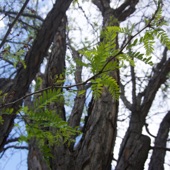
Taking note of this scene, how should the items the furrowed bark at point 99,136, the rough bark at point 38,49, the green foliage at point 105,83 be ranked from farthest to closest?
the furrowed bark at point 99,136
the rough bark at point 38,49
the green foliage at point 105,83

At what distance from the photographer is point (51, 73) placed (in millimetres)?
3342

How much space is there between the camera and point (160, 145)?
13.5ft

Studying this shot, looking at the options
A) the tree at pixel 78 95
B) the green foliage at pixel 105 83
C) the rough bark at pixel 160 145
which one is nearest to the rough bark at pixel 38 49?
the tree at pixel 78 95

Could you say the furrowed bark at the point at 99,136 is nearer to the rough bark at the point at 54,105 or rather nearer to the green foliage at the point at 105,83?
the rough bark at the point at 54,105

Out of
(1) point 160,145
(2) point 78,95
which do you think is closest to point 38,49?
(2) point 78,95

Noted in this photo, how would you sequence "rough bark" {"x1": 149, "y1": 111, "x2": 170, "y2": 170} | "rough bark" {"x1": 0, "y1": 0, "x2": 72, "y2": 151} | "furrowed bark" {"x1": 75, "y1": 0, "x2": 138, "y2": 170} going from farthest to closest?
"rough bark" {"x1": 149, "y1": 111, "x2": 170, "y2": 170}, "furrowed bark" {"x1": 75, "y1": 0, "x2": 138, "y2": 170}, "rough bark" {"x1": 0, "y1": 0, "x2": 72, "y2": 151}

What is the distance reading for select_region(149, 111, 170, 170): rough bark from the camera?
3.88m

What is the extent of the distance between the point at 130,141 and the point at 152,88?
1007 millimetres

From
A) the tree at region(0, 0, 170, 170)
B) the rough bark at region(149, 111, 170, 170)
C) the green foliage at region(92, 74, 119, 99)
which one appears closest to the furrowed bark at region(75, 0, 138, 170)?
the tree at region(0, 0, 170, 170)

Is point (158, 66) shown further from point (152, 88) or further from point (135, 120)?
point (135, 120)

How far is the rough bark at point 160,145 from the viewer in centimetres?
388

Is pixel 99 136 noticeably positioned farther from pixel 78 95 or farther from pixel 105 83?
pixel 105 83

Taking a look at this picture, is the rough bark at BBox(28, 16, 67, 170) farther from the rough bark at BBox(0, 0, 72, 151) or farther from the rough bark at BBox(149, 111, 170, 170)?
the rough bark at BBox(149, 111, 170, 170)

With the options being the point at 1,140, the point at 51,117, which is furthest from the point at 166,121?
the point at 51,117
